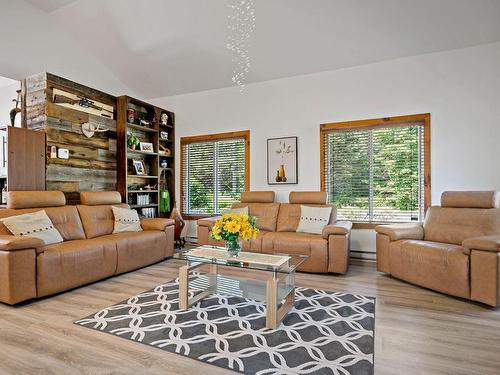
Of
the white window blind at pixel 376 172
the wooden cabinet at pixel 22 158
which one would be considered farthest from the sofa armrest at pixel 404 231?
the wooden cabinet at pixel 22 158

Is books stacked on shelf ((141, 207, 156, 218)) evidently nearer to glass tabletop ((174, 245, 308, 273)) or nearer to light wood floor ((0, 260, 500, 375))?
light wood floor ((0, 260, 500, 375))

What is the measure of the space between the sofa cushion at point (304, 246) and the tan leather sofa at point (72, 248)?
1.66 meters

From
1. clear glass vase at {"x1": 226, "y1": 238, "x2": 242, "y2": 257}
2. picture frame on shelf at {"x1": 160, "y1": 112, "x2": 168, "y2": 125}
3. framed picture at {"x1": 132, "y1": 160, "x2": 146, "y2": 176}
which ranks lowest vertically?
clear glass vase at {"x1": 226, "y1": 238, "x2": 242, "y2": 257}

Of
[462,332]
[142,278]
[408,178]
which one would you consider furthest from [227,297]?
[408,178]

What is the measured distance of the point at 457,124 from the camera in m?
4.10

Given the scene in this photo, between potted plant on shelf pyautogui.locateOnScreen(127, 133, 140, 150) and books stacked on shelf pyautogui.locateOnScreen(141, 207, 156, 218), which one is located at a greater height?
potted plant on shelf pyautogui.locateOnScreen(127, 133, 140, 150)

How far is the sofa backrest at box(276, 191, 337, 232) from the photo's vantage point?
455 centimetres

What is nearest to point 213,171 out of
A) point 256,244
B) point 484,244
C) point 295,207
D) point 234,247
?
point 295,207

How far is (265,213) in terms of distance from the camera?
488 centimetres

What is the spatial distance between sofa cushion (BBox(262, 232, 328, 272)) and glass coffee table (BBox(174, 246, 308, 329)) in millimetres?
627

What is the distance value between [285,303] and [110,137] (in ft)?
13.4

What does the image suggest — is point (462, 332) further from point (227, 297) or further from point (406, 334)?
point (227, 297)

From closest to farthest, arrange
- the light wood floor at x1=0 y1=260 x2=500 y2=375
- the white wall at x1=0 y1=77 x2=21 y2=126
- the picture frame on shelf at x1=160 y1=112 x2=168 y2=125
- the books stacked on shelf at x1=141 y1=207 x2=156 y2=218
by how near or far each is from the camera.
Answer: the light wood floor at x1=0 y1=260 x2=500 y2=375, the white wall at x1=0 y1=77 x2=21 y2=126, the books stacked on shelf at x1=141 y1=207 x2=156 y2=218, the picture frame on shelf at x1=160 y1=112 x2=168 y2=125

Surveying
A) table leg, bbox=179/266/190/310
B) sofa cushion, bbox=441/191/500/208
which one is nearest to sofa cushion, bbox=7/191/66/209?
table leg, bbox=179/266/190/310
